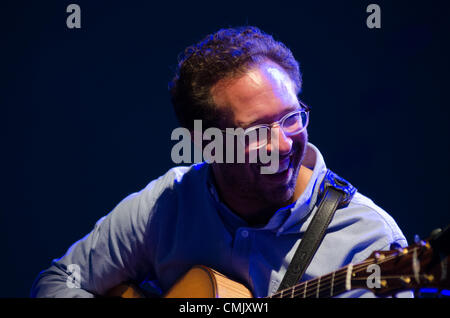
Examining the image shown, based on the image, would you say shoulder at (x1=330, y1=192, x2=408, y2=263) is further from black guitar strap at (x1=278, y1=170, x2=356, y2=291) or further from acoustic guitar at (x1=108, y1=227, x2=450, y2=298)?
acoustic guitar at (x1=108, y1=227, x2=450, y2=298)

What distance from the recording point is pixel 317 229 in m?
1.30

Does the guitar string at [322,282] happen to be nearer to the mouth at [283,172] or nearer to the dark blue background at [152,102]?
the mouth at [283,172]

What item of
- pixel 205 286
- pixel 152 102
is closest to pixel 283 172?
pixel 205 286

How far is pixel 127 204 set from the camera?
1635 millimetres

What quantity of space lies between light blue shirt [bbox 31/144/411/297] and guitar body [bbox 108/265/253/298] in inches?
2.0

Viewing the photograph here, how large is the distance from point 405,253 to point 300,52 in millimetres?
1148

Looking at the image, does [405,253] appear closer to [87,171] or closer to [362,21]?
[362,21]

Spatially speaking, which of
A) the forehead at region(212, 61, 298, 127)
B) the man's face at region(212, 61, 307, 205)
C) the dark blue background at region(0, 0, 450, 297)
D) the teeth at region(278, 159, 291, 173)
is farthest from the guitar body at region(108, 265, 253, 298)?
the dark blue background at region(0, 0, 450, 297)

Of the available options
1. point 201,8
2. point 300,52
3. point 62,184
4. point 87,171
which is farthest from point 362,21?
point 62,184

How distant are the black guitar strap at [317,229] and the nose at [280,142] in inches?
8.5

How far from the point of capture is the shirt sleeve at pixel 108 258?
157 cm

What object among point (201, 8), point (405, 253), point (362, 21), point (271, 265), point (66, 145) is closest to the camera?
point (405, 253)

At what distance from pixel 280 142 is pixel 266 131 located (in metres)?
0.06
